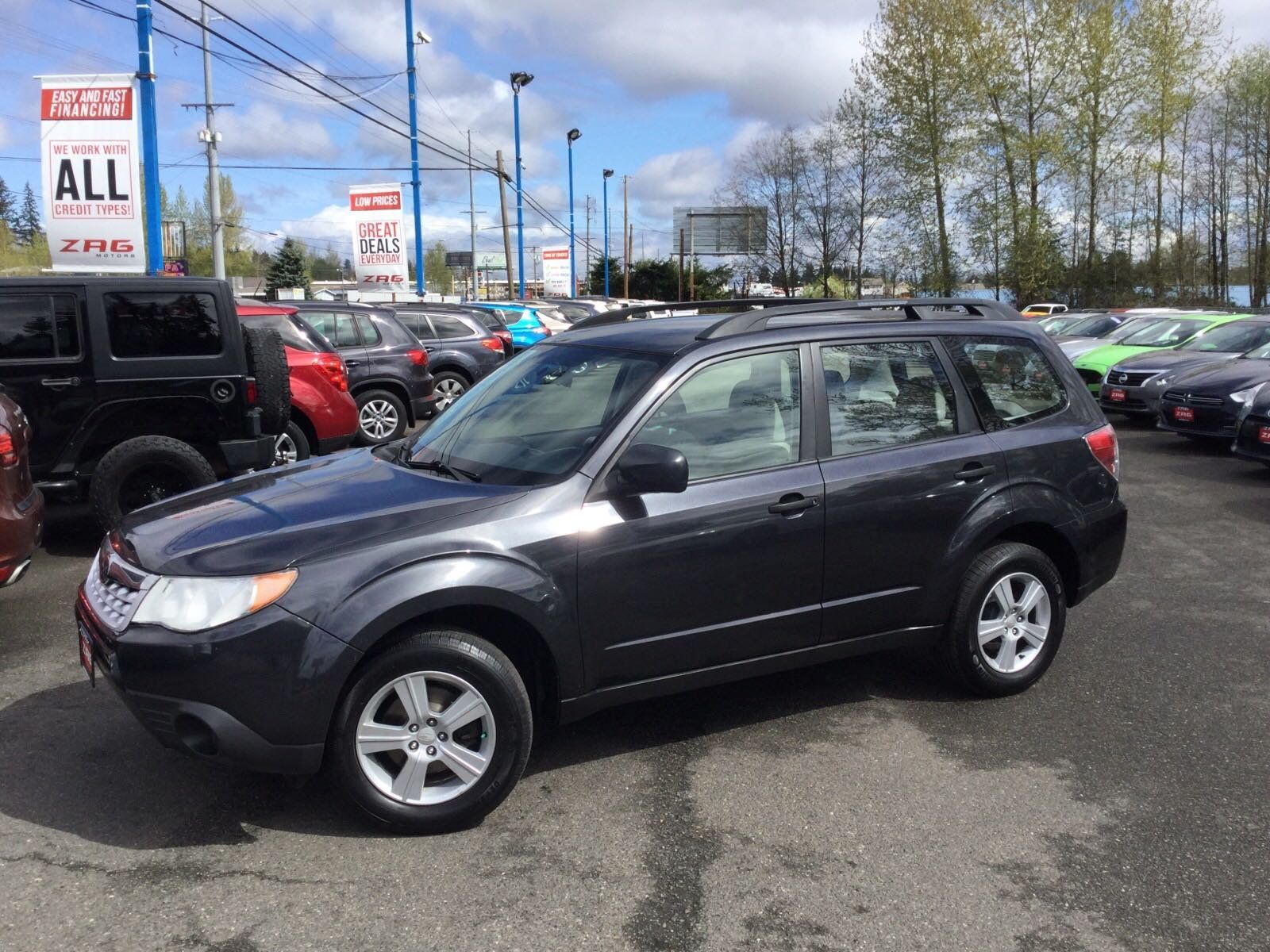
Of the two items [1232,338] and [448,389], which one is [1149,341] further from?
[448,389]

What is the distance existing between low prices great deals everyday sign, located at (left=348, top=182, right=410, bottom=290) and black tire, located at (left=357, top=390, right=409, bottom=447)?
1402 centimetres

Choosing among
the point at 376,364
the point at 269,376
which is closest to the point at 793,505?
the point at 269,376

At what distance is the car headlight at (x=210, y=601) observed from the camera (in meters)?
3.38

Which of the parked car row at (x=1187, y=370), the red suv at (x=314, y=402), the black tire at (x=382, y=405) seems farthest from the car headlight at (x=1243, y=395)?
the black tire at (x=382, y=405)

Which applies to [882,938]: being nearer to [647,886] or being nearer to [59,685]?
[647,886]

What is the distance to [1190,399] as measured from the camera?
12.5m

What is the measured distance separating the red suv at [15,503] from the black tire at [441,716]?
2.78 m

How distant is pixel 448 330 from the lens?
56.2 ft

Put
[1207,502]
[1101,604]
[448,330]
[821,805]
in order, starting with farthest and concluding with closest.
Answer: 1. [448,330]
2. [1207,502]
3. [1101,604]
4. [821,805]

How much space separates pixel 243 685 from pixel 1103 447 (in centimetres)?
395

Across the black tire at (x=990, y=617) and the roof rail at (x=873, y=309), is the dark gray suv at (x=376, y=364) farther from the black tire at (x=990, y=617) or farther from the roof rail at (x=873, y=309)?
the black tire at (x=990, y=617)

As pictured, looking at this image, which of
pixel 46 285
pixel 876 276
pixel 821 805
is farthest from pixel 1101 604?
pixel 876 276

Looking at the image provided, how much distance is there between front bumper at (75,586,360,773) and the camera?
3.34 metres

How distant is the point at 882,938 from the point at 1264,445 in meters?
9.10
